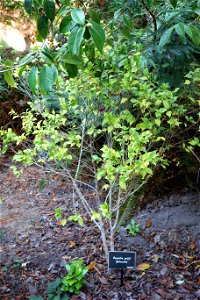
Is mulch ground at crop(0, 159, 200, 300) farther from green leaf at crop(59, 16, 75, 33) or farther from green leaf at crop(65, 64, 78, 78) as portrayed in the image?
green leaf at crop(59, 16, 75, 33)

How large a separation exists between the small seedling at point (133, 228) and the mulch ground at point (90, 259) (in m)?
0.05

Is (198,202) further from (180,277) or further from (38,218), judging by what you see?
(38,218)

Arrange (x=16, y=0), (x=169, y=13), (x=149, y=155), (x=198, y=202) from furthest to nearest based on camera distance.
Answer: (x=16, y=0)
(x=198, y=202)
(x=169, y=13)
(x=149, y=155)

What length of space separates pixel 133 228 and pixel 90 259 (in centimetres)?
48

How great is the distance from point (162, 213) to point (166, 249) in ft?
1.52

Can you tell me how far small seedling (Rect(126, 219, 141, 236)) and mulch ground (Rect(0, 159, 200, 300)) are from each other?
45 mm

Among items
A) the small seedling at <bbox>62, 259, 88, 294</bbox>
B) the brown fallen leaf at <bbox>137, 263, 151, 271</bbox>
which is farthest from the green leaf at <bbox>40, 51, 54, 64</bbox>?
the brown fallen leaf at <bbox>137, 263, 151, 271</bbox>

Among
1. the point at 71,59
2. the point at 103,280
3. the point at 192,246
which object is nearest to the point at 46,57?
the point at 71,59

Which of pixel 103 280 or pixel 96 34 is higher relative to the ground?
pixel 96 34

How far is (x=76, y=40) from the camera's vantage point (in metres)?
1.12

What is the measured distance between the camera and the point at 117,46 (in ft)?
7.51

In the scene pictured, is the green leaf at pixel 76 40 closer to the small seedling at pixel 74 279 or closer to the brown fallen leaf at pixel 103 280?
the small seedling at pixel 74 279

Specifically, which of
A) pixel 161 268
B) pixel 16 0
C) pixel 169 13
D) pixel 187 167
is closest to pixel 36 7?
pixel 169 13

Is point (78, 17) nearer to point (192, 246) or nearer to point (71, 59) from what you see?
point (71, 59)
